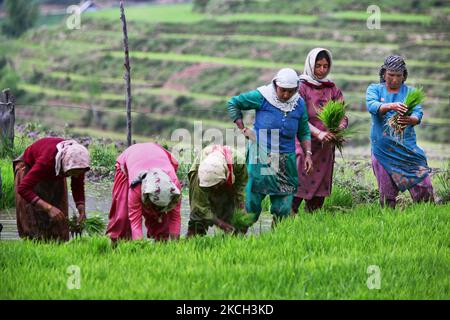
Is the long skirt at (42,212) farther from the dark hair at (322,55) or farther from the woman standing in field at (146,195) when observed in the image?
the dark hair at (322,55)

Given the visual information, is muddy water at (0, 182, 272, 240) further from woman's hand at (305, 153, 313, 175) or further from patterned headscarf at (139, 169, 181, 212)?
patterned headscarf at (139, 169, 181, 212)

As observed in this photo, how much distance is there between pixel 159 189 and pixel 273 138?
4.72 feet

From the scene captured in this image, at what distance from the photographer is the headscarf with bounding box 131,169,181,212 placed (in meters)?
7.46

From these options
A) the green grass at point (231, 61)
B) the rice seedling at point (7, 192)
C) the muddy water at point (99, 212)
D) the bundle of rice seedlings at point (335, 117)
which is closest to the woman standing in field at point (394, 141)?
the bundle of rice seedlings at point (335, 117)

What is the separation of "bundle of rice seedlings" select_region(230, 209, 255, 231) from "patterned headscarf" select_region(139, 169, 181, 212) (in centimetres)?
86

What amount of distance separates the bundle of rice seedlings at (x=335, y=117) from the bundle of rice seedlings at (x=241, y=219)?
106 centimetres

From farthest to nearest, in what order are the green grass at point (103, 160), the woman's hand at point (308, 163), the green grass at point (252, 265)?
the green grass at point (103, 160), the woman's hand at point (308, 163), the green grass at point (252, 265)

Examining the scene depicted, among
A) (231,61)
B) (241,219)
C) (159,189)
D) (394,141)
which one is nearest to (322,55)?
(394,141)

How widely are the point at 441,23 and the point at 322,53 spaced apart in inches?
837

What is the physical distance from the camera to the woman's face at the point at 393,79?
9070 millimetres

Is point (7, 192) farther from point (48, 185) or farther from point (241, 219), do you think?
point (241, 219)

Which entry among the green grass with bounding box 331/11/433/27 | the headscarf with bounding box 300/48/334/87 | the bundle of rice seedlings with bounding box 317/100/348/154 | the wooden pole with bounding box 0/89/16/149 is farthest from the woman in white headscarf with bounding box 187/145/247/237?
the green grass with bounding box 331/11/433/27

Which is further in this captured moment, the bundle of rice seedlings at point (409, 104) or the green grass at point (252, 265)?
the bundle of rice seedlings at point (409, 104)
